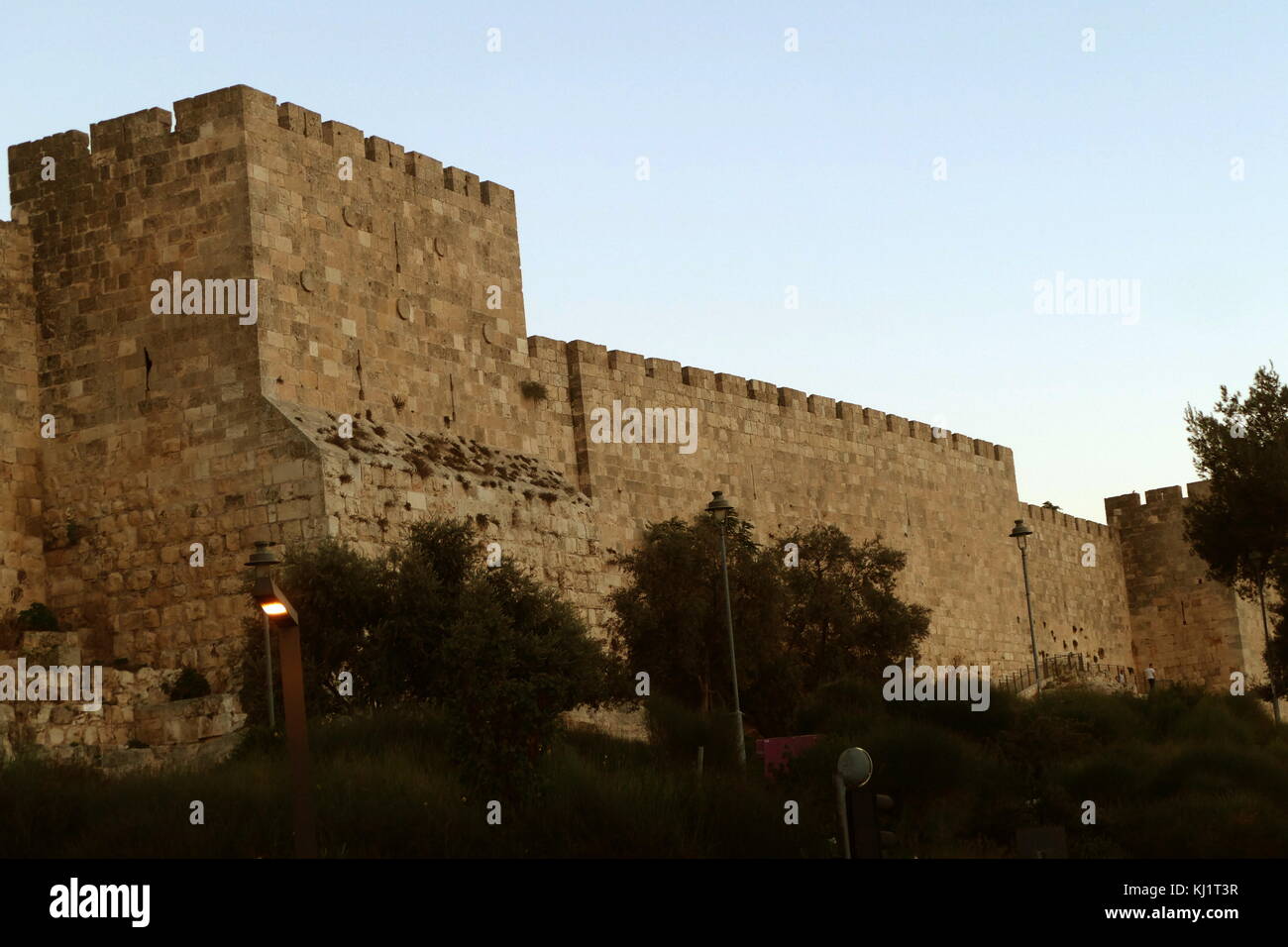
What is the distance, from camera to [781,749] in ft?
66.2

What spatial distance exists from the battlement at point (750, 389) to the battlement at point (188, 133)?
4.05 m

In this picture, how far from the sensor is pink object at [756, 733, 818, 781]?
19.7 meters

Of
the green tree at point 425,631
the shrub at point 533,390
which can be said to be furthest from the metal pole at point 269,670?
the shrub at point 533,390

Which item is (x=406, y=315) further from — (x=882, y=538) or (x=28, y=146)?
(x=882, y=538)

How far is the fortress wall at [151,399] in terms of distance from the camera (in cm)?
1920

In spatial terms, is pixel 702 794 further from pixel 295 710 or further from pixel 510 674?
pixel 295 710

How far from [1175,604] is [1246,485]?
1159 centimetres

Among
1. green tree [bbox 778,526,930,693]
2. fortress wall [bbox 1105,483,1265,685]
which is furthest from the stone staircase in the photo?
fortress wall [bbox 1105,483,1265,685]

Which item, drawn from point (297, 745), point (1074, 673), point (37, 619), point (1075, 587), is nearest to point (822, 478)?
point (1074, 673)

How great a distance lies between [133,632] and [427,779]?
579cm

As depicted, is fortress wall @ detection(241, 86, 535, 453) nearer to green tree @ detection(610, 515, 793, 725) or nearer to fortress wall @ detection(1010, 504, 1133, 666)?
green tree @ detection(610, 515, 793, 725)

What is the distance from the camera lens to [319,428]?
19.5 meters

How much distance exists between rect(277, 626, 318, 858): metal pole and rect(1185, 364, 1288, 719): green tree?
20.5 m
